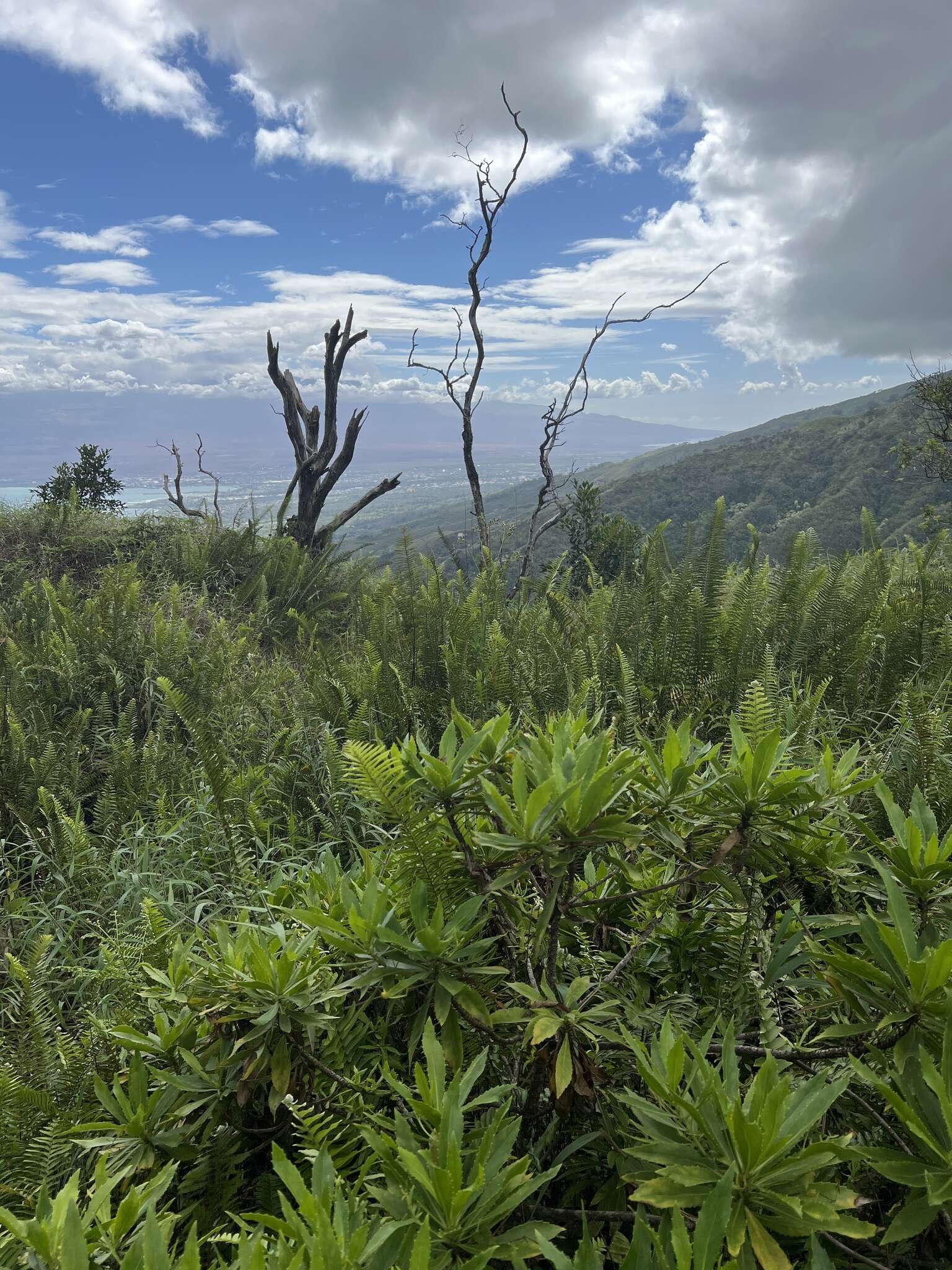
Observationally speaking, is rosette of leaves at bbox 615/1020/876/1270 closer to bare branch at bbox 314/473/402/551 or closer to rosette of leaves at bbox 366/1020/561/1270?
rosette of leaves at bbox 366/1020/561/1270

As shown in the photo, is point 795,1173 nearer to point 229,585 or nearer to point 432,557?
point 432,557

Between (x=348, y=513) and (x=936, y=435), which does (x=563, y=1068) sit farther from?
(x=936, y=435)

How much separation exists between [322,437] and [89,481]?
11.7 ft

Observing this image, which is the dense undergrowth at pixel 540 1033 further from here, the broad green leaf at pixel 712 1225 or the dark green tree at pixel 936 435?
the dark green tree at pixel 936 435

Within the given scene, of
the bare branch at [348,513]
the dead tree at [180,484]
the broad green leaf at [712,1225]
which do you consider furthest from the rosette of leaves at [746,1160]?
the dead tree at [180,484]

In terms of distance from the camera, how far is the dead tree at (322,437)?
8.24 metres

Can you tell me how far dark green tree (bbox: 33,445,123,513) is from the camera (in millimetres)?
8945

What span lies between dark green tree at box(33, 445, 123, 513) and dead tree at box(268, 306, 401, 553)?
88.5 inches

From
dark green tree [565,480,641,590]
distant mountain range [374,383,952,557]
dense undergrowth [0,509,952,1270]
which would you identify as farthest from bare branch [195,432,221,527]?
distant mountain range [374,383,952,557]

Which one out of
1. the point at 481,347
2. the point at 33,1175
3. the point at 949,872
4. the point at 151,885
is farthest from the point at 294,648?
the point at 481,347

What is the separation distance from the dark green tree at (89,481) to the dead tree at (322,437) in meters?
2.25

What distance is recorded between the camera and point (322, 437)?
27.3 feet

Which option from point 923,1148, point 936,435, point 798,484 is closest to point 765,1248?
point 923,1148

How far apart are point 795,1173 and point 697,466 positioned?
52.4 metres
